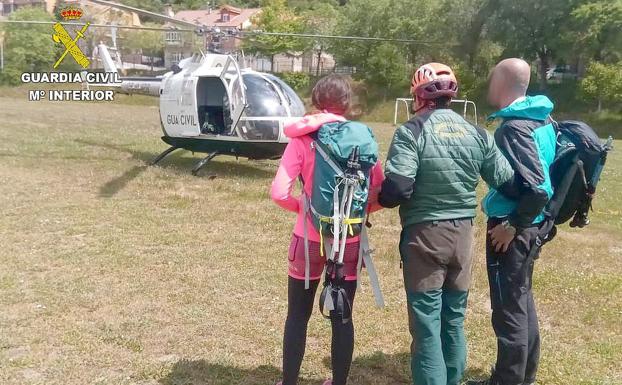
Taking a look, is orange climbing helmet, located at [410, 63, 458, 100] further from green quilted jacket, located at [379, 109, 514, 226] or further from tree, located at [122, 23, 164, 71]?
tree, located at [122, 23, 164, 71]

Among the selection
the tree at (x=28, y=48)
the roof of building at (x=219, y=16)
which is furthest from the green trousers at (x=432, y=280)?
the roof of building at (x=219, y=16)

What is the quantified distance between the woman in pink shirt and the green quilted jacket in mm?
296

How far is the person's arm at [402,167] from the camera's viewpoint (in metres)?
2.99

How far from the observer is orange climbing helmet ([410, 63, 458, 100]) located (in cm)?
311

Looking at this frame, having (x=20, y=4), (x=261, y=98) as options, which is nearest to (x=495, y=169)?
(x=261, y=98)

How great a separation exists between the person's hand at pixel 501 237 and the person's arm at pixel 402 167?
62 cm

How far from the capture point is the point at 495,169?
3.15m

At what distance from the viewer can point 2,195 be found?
9.01 m

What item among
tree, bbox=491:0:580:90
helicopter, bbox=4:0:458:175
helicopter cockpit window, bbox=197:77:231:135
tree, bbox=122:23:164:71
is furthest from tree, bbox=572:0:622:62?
tree, bbox=122:23:164:71

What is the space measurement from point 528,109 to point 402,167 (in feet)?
2.83

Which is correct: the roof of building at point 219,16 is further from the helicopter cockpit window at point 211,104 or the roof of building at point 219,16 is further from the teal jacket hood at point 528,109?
the teal jacket hood at point 528,109

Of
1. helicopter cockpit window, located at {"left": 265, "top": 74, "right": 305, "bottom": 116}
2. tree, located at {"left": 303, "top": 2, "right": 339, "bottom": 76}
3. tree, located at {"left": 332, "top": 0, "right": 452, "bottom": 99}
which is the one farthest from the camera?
tree, located at {"left": 303, "top": 2, "right": 339, "bottom": 76}

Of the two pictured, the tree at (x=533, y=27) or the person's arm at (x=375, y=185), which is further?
the tree at (x=533, y=27)

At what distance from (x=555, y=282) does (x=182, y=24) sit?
777cm
